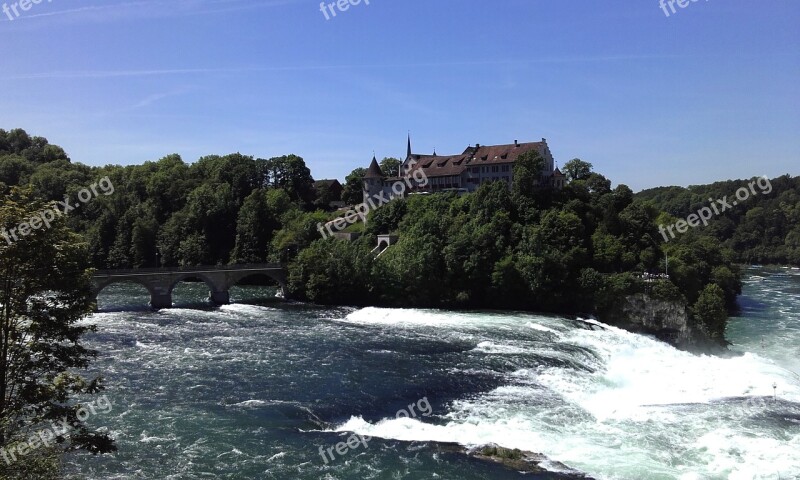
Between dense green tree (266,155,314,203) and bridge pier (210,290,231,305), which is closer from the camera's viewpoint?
bridge pier (210,290,231,305)

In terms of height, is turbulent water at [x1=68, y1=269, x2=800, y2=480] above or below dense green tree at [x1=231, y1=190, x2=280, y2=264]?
below

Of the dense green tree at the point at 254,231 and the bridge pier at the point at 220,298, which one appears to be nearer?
the bridge pier at the point at 220,298

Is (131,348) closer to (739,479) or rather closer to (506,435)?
(506,435)

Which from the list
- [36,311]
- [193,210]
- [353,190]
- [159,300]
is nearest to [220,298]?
[159,300]

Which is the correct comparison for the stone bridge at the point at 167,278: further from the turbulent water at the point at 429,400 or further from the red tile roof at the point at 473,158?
the red tile roof at the point at 473,158

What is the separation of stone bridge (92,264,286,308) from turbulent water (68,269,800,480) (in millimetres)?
A: 8720

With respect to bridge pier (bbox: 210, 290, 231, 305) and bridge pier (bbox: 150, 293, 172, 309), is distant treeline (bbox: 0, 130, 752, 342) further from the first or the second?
bridge pier (bbox: 150, 293, 172, 309)

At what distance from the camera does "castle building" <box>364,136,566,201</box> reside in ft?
308

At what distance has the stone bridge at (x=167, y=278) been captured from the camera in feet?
229

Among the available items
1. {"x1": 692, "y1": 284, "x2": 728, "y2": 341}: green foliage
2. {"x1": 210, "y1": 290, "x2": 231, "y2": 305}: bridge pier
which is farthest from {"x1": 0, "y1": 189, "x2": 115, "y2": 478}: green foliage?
{"x1": 210, "y1": 290, "x2": 231, "y2": 305}: bridge pier

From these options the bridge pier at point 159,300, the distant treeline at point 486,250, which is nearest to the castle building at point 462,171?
the distant treeline at point 486,250

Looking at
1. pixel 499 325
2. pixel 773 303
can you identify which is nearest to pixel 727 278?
pixel 773 303

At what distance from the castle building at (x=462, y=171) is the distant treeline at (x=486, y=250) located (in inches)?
310

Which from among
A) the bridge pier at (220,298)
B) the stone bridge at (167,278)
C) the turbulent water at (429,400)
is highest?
the stone bridge at (167,278)
